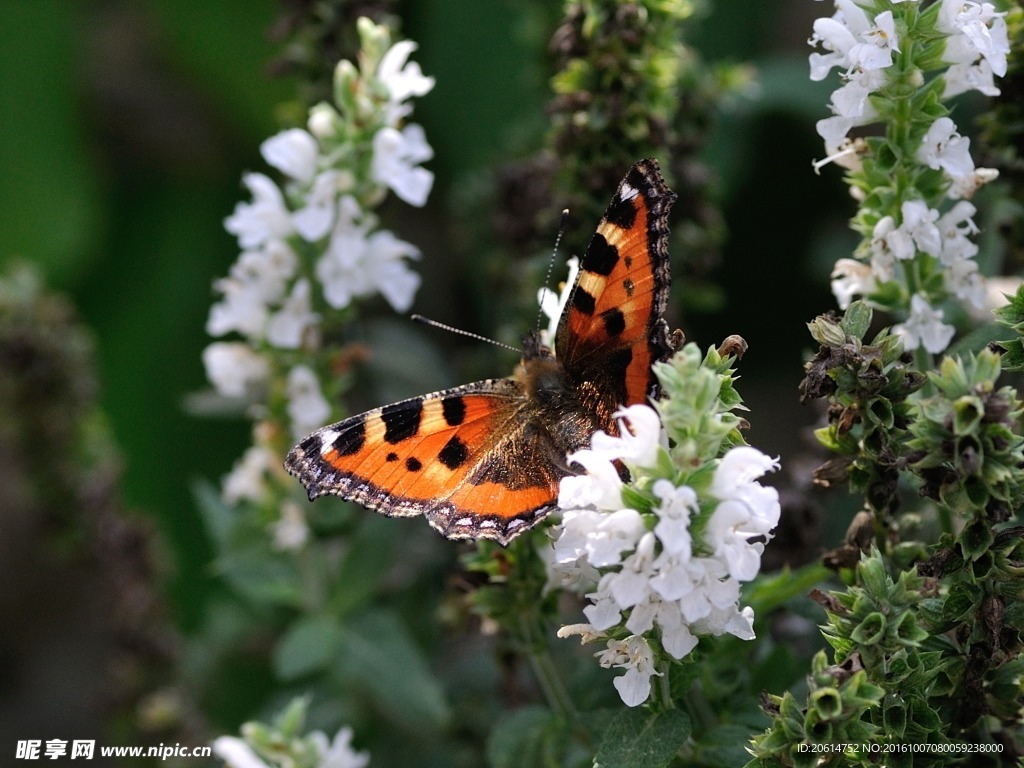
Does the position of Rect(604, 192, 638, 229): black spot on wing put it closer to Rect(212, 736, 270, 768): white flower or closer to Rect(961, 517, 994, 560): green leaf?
Rect(961, 517, 994, 560): green leaf

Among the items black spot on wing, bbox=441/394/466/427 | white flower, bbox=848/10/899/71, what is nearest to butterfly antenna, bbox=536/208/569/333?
black spot on wing, bbox=441/394/466/427

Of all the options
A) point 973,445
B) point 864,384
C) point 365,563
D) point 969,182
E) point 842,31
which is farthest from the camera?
point 365,563

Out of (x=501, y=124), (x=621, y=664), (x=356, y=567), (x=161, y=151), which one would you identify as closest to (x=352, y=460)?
(x=621, y=664)

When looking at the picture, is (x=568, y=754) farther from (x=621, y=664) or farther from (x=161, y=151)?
(x=161, y=151)

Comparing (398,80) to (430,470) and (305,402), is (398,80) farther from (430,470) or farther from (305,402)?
(430,470)

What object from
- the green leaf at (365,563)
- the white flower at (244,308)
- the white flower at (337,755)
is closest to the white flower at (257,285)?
the white flower at (244,308)

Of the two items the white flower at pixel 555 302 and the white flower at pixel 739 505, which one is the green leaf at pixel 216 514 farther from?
the white flower at pixel 739 505

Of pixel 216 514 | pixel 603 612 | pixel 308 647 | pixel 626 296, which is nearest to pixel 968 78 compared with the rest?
pixel 626 296
